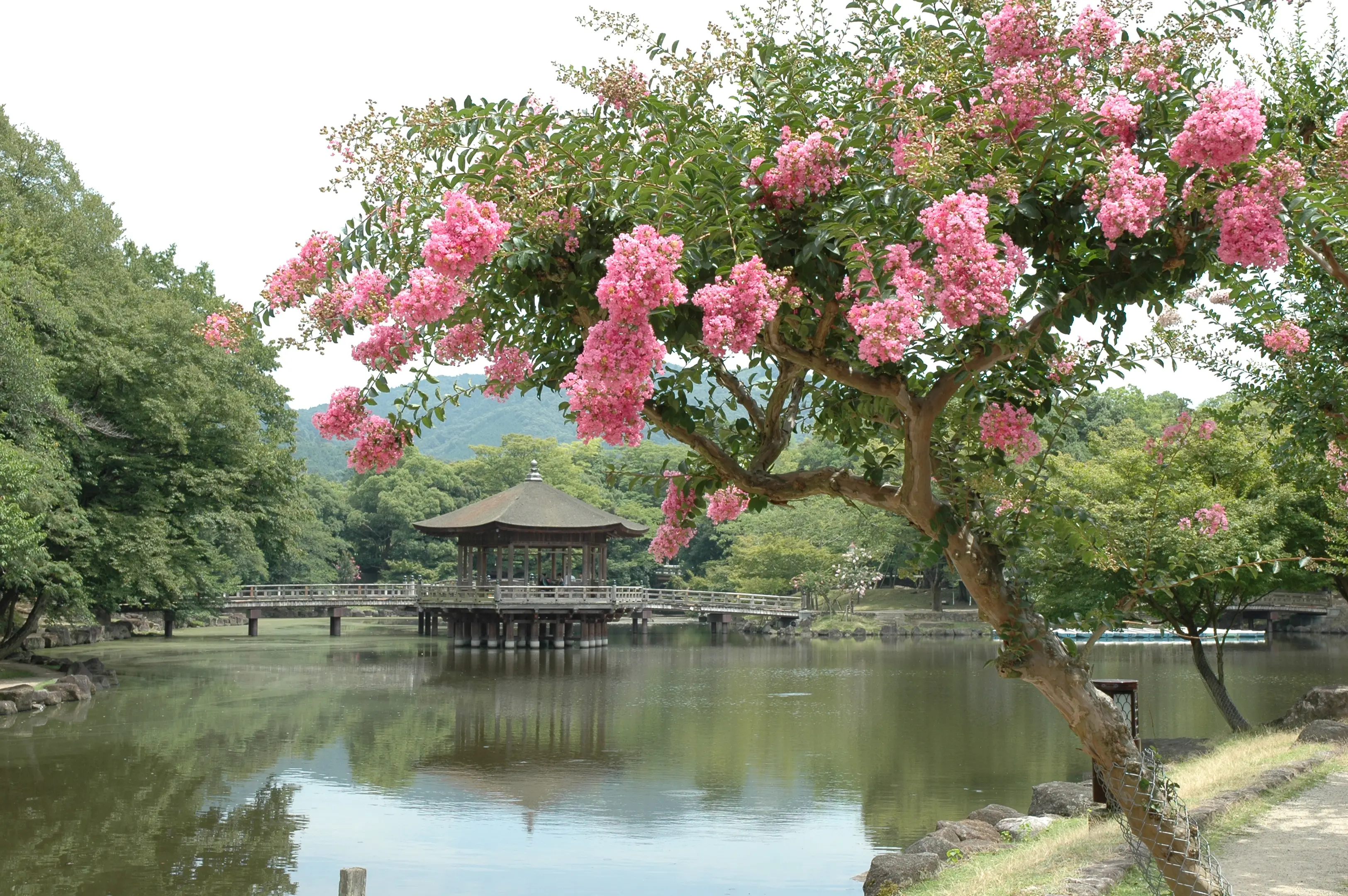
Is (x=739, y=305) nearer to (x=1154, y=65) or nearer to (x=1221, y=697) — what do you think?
(x=1154, y=65)

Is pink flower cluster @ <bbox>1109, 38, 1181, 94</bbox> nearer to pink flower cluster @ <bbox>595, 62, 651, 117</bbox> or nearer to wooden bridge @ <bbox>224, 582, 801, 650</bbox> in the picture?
pink flower cluster @ <bbox>595, 62, 651, 117</bbox>

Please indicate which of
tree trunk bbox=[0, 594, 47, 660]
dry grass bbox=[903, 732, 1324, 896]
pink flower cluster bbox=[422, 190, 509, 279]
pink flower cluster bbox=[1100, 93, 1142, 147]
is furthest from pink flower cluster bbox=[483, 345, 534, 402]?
tree trunk bbox=[0, 594, 47, 660]

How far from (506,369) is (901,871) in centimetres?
462

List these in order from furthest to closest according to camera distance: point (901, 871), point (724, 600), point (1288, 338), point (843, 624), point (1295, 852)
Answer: point (724, 600), point (843, 624), point (901, 871), point (1295, 852), point (1288, 338)

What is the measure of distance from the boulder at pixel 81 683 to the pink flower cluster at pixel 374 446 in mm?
15296

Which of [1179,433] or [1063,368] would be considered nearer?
[1063,368]

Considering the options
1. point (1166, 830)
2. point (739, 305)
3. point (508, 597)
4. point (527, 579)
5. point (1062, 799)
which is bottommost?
point (1062, 799)

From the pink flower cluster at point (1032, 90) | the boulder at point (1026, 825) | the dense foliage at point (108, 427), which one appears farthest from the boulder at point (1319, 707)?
the dense foliage at point (108, 427)

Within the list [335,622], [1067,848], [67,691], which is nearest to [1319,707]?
[1067,848]

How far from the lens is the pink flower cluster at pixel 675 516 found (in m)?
4.56

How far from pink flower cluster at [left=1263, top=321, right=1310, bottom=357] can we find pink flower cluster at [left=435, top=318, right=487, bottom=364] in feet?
12.5

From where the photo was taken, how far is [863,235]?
3314 millimetres

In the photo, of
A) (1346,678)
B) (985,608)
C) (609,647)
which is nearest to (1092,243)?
(985,608)

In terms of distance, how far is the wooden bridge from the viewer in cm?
2878
